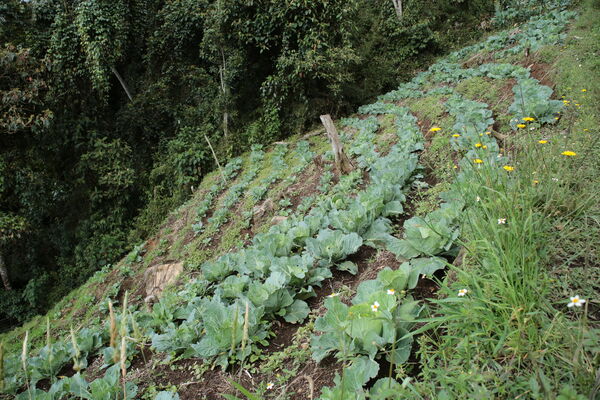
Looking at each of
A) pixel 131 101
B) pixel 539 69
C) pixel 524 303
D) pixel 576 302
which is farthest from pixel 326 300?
pixel 131 101

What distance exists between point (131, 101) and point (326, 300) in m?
12.5

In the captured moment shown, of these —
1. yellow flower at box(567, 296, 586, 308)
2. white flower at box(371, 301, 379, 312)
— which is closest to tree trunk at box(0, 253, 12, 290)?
white flower at box(371, 301, 379, 312)

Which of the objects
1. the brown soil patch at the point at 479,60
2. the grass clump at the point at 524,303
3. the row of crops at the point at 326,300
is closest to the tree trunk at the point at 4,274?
the row of crops at the point at 326,300

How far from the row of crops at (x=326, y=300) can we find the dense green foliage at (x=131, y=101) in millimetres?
5286

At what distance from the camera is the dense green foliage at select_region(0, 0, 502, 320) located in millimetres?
8859

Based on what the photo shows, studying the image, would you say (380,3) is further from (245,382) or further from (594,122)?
(245,382)

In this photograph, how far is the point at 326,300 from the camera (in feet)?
6.41

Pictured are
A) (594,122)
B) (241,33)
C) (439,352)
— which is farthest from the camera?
(241,33)

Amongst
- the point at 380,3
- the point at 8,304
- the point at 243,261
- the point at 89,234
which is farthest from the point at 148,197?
the point at 380,3

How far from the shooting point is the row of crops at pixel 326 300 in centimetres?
174

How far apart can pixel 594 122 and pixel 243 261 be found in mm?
3378

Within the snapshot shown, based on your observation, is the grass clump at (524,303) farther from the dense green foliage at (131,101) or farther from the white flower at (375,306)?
the dense green foliage at (131,101)

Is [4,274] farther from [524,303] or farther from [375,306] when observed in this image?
[524,303]

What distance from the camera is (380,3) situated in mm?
15164
